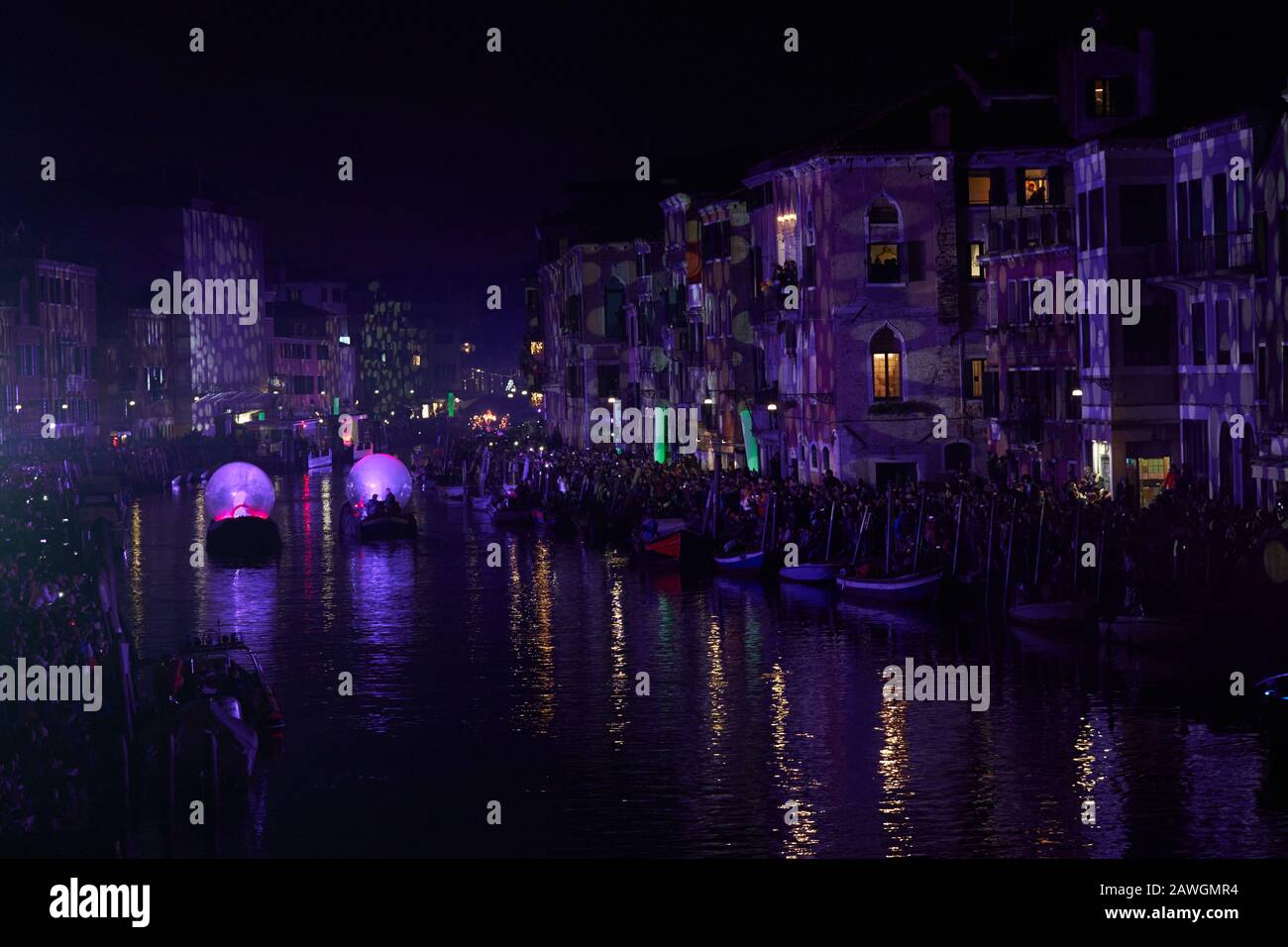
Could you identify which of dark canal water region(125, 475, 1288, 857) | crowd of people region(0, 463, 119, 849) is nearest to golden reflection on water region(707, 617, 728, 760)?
dark canal water region(125, 475, 1288, 857)

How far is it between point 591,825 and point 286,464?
331ft

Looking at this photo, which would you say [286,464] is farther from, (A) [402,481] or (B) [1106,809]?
(B) [1106,809]

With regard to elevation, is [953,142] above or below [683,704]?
above

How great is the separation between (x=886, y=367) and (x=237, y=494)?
2470cm

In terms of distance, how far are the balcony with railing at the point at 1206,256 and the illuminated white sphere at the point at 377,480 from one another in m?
39.2

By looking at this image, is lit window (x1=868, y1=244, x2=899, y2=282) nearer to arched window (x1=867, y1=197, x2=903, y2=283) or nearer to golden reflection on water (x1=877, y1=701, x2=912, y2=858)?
arched window (x1=867, y1=197, x2=903, y2=283)

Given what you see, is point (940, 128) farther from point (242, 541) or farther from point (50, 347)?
point (50, 347)

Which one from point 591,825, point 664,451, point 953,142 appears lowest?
point 591,825

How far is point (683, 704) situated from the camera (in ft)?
127

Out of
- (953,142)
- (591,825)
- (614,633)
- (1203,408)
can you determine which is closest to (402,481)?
(953,142)

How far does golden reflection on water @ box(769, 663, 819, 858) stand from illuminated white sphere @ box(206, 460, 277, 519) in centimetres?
3783

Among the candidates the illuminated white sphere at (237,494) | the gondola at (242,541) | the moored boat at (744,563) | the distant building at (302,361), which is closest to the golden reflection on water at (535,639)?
the moored boat at (744,563)

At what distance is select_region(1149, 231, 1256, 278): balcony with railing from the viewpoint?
4500 cm

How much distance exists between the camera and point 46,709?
30.5m
